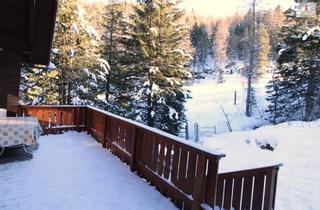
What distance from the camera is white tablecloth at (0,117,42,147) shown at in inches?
219

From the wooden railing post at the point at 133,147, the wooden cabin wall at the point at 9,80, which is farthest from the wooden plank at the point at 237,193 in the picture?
the wooden cabin wall at the point at 9,80

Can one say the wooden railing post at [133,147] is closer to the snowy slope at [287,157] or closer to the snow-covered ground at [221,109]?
the snowy slope at [287,157]

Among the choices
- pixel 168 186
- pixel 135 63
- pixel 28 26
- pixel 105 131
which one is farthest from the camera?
pixel 135 63

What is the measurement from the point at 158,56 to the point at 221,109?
13.7 meters

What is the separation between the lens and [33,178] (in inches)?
191

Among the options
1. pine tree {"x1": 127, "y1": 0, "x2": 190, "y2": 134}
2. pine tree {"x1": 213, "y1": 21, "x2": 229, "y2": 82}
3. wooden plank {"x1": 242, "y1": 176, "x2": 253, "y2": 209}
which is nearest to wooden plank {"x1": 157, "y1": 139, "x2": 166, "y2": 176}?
wooden plank {"x1": 242, "y1": 176, "x2": 253, "y2": 209}

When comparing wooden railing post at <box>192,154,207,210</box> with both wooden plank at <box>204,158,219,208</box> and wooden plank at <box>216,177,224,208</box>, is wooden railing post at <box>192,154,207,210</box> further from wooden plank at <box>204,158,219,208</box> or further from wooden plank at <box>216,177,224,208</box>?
wooden plank at <box>216,177,224,208</box>

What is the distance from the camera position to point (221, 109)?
27.2 meters

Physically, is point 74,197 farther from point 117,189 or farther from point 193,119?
point 193,119

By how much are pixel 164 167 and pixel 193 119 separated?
73.2ft

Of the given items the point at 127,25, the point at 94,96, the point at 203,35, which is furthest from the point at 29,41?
the point at 203,35

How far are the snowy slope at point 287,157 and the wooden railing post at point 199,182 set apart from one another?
297cm

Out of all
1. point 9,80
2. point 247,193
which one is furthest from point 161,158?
point 9,80

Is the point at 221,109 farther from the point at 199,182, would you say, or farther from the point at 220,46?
the point at 220,46
